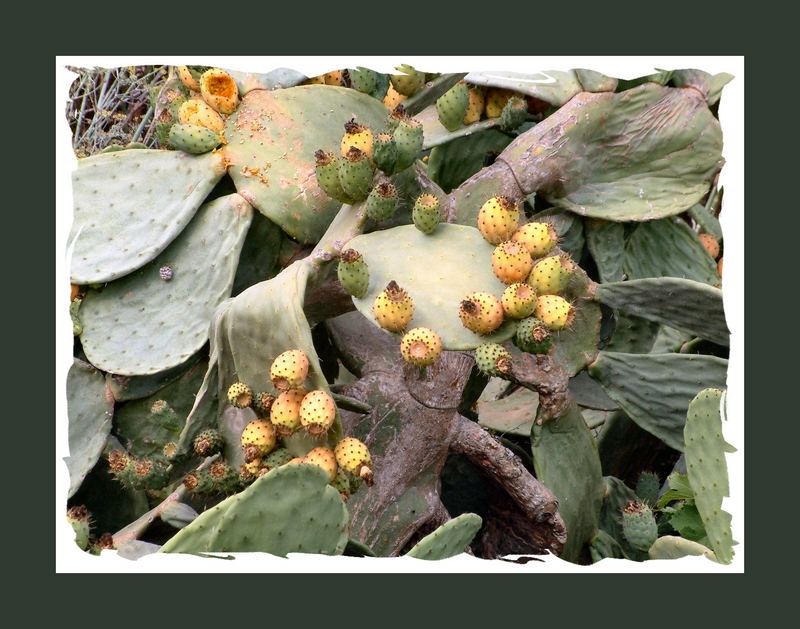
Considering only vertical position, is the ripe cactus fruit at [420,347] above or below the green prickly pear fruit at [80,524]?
above

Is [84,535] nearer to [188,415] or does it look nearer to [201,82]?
[188,415]

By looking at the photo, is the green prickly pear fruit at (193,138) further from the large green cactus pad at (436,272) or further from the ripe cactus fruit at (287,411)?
the ripe cactus fruit at (287,411)

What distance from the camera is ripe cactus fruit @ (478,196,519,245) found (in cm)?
418

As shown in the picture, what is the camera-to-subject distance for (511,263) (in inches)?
161

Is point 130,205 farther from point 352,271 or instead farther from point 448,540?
point 448,540

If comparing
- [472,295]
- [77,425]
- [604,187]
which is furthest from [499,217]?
[77,425]

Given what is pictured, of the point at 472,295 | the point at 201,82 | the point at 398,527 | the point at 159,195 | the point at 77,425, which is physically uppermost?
the point at 201,82

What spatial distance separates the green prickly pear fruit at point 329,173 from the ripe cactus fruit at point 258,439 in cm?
66

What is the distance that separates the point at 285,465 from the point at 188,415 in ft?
2.91

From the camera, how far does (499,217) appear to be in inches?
164

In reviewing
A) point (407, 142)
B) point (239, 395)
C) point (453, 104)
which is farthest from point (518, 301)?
point (453, 104)

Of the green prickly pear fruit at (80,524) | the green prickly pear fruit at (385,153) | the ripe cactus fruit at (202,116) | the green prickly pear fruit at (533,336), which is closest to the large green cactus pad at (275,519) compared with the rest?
the green prickly pear fruit at (80,524)

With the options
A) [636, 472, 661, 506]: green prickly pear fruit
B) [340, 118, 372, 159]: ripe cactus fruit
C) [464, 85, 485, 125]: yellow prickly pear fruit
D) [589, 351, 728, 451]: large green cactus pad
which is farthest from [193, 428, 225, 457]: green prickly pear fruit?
[636, 472, 661, 506]: green prickly pear fruit

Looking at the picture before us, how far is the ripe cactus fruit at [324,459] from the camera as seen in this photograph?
4039 mm
